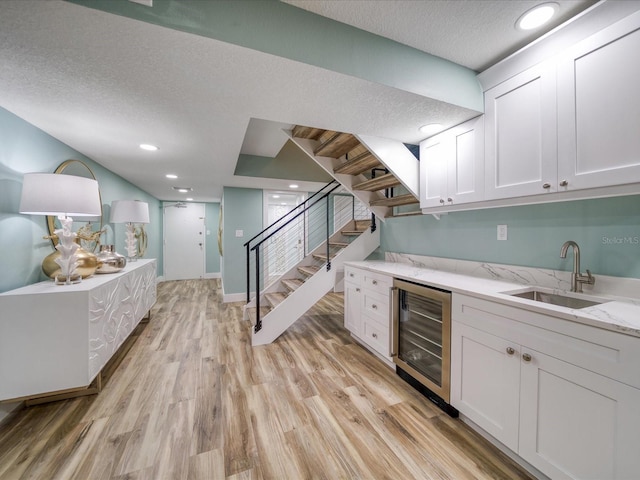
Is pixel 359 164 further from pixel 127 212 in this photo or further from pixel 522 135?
pixel 127 212

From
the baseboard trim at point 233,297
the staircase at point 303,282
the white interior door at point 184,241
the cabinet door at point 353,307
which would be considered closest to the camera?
the cabinet door at point 353,307

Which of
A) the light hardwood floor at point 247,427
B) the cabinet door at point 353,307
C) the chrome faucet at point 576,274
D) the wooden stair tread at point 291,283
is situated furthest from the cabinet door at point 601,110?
the wooden stair tread at point 291,283

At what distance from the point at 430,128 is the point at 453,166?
362mm

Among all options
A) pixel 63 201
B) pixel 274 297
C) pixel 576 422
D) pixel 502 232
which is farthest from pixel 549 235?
pixel 63 201

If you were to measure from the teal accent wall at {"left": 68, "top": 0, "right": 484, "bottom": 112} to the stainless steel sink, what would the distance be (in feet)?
4.26

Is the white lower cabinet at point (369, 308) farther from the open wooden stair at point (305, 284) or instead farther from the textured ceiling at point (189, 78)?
the textured ceiling at point (189, 78)

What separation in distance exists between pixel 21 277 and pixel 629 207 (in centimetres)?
389

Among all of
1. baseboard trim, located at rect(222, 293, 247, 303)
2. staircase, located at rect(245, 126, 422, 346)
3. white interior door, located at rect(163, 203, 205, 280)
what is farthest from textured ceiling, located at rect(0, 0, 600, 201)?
white interior door, located at rect(163, 203, 205, 280)

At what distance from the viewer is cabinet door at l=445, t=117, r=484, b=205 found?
177cm

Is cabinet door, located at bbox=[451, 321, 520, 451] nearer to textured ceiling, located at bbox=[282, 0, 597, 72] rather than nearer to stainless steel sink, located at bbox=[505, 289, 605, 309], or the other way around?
stainless steel sink, located at bbox=[505, 289, 605, 309]

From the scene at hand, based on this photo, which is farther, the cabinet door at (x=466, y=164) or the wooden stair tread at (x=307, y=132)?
the wooden stair tread at (x=307, y=132)

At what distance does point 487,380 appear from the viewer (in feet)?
4.71

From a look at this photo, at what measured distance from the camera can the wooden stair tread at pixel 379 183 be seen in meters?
2.52

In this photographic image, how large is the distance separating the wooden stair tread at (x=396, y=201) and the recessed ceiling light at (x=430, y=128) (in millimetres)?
627
